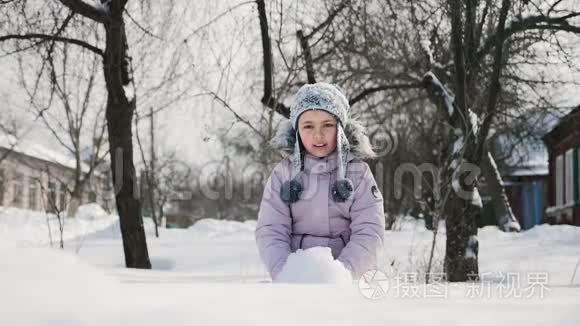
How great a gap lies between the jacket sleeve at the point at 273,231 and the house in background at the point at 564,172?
47.3ft

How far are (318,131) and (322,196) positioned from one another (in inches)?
11.6

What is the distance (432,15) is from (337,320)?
579cm

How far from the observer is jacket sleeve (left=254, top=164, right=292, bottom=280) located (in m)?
2.65

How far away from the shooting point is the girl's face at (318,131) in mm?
2855

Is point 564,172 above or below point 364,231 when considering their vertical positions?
above

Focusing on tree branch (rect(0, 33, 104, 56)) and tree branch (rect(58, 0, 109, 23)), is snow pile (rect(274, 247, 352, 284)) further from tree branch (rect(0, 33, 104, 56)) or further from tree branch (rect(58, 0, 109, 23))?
tree branch (rect(0, 33, 104, 56))

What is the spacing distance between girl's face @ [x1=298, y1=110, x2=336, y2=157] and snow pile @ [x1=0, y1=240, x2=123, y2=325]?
6.31ft

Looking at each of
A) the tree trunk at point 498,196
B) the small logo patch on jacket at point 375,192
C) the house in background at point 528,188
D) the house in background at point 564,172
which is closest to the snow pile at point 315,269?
the small logo patch on jacket at point 375,192

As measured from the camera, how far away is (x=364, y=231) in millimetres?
2686

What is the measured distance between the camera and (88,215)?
2172 cm

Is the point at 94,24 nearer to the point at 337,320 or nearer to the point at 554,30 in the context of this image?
the point at 554,30

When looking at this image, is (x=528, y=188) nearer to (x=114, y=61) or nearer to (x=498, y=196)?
(x=498, y=196)

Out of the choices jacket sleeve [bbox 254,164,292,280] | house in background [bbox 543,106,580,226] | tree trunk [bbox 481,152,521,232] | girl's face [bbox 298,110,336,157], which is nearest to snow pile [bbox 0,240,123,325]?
jacket sleeve [bbox 254,164,292,280]

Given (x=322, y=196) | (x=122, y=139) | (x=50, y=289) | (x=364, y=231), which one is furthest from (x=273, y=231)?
(x=122, y=139)
